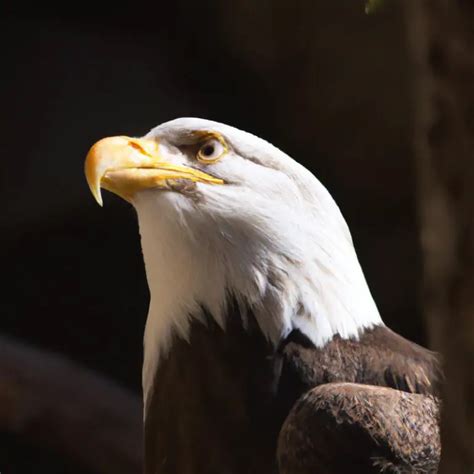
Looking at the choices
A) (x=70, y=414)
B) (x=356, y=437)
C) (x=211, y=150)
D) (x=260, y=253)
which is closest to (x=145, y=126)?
(x=70, y=414)

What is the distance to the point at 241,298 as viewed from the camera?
84.1 inches

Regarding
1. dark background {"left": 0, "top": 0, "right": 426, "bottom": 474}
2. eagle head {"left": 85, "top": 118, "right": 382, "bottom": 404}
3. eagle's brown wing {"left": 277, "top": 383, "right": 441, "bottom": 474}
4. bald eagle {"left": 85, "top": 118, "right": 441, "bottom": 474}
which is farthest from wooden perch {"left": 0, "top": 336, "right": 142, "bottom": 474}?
eagle's brown wing {"left": 277, "top": 383, "right": 441, "bottom": 474}

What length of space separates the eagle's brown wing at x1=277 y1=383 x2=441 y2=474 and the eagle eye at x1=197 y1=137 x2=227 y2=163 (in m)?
0.52

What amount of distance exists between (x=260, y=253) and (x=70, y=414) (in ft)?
6.64

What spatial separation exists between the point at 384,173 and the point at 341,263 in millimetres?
2890

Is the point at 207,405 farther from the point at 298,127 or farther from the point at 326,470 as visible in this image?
the point at 298,127

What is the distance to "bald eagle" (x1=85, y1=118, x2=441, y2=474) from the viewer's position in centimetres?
207

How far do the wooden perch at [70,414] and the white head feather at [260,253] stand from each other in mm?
1842

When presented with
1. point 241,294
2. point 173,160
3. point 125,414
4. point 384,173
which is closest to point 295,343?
point 241,294

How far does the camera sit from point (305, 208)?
2156 millimetres

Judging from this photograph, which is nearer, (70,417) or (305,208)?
(305,208)

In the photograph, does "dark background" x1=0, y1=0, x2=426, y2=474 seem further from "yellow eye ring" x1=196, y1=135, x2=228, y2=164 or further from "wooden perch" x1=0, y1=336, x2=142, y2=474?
"yellow eye ring" x1=196, y1=135, x2=228, y2=164

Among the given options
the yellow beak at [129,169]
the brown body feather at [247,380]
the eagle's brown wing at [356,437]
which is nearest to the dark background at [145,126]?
the brown body feather at [247,380]

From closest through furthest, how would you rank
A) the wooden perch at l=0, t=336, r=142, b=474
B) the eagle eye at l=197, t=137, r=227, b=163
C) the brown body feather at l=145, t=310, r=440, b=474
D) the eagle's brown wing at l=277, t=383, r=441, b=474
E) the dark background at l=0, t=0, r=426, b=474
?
the eagle's brown wing at l=277, t=383, r=441, b=474
the brown body feather at l=145, t=310, r=440, b=474
the eagle eye at l=197, t=137, r=227, b=163
the wooden perch at l=0, t=336, r=142, b=474
the dark background at l=0, t=0, r=426, b=474
